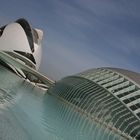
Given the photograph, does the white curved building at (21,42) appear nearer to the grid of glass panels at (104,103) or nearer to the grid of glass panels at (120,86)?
the grid of glass panels at (104,103)

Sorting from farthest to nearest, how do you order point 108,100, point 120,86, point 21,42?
point 21,42 → point 120,86 → point 108,100

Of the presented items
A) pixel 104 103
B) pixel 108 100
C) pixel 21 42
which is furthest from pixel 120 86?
pixel 21 42

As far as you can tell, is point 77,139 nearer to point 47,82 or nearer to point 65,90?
point 65,90

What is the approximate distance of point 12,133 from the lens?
10578 mm

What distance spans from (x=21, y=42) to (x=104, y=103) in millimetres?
44165

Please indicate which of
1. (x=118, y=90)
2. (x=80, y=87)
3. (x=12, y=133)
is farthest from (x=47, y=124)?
(x=80, y=87)

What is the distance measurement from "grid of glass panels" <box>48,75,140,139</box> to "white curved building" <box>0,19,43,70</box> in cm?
3047

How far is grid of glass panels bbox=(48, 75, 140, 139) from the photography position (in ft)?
76.9

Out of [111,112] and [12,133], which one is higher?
[111,112]

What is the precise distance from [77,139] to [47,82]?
170 ft

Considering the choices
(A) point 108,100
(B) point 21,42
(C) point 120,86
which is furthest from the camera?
(B) point 21,42

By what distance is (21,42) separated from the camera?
228 ft

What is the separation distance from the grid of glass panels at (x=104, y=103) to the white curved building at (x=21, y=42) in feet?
100.0

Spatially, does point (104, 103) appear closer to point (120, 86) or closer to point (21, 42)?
point (120, 86)
